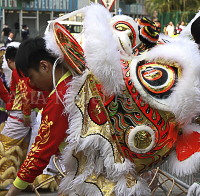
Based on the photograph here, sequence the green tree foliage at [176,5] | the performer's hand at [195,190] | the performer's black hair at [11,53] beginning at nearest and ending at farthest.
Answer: the performer's hand at [195,190] < the performer's black hair at [11,53] < the green tree foliage at [176,5]

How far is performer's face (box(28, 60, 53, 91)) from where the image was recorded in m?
2.62

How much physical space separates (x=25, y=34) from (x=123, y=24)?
60.8 feet

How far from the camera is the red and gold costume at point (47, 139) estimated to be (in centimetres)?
250

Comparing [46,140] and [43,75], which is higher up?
[43,75]

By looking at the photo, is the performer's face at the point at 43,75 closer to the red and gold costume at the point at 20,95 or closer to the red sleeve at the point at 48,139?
the red sleeve at the point at 48,139

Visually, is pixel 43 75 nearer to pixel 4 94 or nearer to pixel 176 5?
pixel 4 94

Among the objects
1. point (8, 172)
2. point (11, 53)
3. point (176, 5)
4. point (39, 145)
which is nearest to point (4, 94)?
point (11, 53)

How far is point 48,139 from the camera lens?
98.5 inches

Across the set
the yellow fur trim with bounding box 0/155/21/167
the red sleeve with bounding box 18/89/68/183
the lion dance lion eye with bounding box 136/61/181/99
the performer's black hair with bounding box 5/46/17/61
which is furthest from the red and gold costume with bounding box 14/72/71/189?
the performer's black hair with bounding box 5/46/17/61

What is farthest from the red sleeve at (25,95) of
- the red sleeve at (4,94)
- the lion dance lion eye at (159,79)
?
the lion dance lion eye at (159,79)

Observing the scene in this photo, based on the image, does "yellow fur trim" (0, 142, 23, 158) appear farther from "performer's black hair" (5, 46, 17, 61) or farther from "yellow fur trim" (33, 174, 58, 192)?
"performer's black hair" (5, 46, 17, 61)

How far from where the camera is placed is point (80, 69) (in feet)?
8.52

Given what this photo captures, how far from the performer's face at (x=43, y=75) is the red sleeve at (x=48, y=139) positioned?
183 millimetres

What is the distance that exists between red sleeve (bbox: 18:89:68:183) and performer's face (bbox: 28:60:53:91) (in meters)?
0.18
